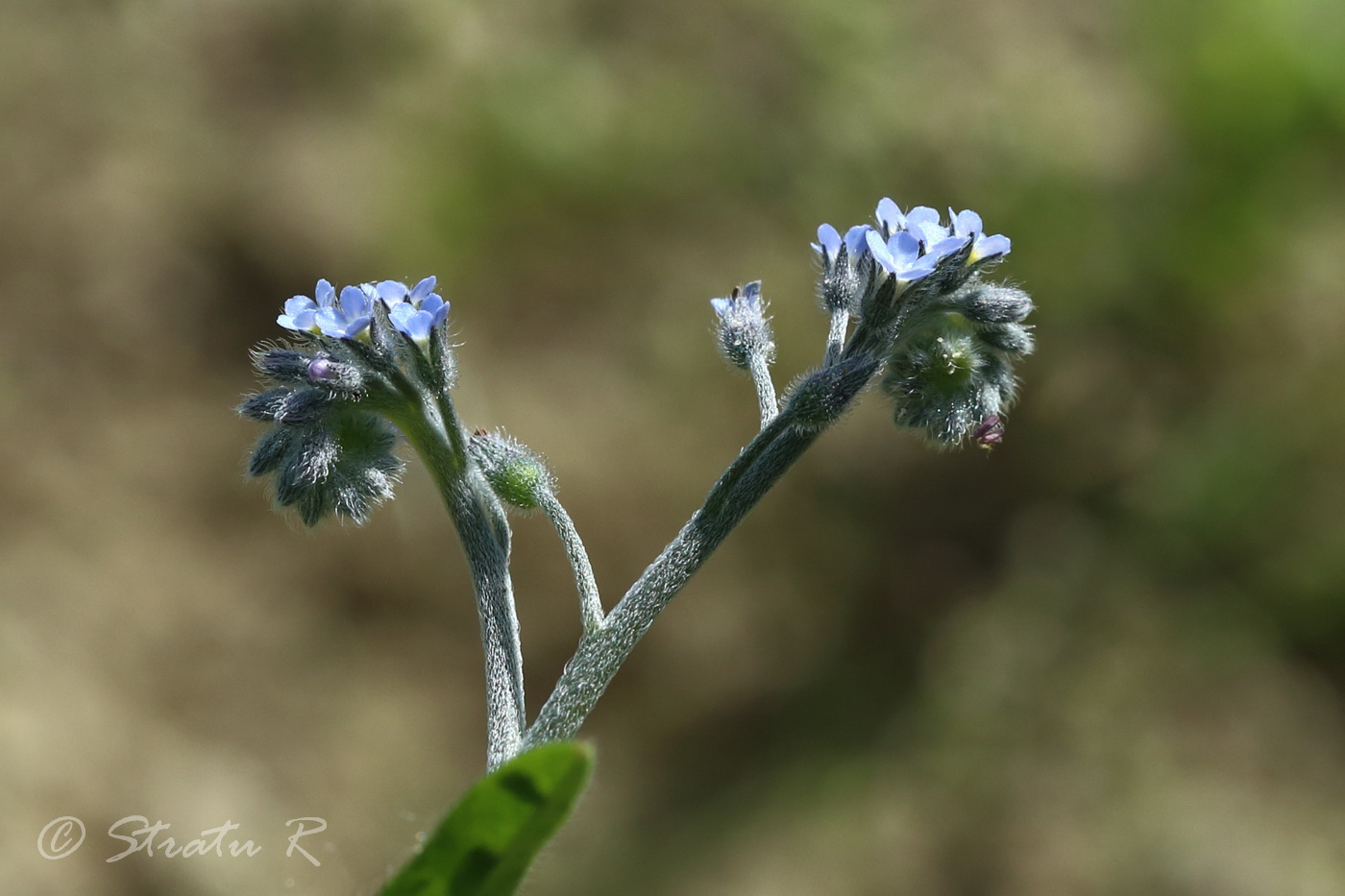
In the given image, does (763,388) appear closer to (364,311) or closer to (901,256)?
(901,256)

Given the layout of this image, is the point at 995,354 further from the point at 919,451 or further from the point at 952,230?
the point at 919,451

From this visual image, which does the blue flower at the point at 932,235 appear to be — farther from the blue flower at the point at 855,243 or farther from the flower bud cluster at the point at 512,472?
the flower bud cluster at the point at 512,472

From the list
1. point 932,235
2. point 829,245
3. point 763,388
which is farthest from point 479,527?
point 932,235

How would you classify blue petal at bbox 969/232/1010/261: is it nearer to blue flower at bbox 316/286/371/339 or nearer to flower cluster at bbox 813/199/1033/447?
flower cluster at bbox 813/199/1033/447

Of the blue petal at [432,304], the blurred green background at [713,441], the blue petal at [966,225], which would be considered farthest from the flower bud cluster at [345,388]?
the blurred green background at [713,441]

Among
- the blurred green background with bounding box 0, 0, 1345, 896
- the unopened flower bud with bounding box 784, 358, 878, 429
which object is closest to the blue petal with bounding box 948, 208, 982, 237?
the unopened flower bud with bounding box 784, 358, 878, 429

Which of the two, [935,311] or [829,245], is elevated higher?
[829,245]

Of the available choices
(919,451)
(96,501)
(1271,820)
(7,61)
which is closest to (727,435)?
(919,451)
